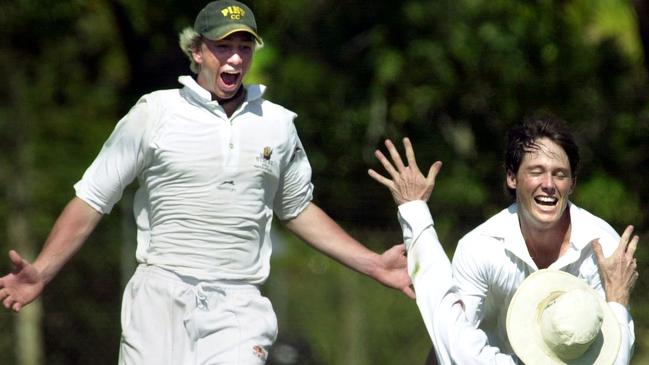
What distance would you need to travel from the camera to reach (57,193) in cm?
1162

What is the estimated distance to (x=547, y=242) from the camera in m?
6.01

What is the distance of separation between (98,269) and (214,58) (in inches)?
181

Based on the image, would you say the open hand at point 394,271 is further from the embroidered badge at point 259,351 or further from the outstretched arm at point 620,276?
the outstretched arm at point 620,276

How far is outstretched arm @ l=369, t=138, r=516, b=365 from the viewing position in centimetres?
564

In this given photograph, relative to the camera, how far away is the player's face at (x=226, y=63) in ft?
20.0

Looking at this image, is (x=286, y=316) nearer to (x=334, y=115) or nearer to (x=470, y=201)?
(x=470, y=201)

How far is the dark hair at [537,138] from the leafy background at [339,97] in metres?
4.26

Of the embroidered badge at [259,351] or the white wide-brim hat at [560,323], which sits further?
the embroidered badge at [259,351]

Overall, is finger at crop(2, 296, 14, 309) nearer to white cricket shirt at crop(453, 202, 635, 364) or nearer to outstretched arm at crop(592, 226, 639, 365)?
white cricket shirt at crop(453, 202, 635, 364)

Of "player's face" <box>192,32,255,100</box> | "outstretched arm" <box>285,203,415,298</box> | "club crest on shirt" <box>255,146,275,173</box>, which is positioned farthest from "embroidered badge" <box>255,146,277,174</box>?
"outstretched arm" <box>285,203,415,298</box>

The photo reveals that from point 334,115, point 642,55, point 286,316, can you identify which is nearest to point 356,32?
point 334,115

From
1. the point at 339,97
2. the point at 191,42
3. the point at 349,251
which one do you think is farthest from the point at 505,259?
the point at 339,97

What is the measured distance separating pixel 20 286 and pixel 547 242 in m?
2.03

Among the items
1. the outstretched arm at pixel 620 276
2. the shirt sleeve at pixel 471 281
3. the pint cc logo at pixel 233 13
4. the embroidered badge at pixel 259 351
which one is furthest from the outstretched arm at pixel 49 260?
the outstretched arm at pixel 620 276
